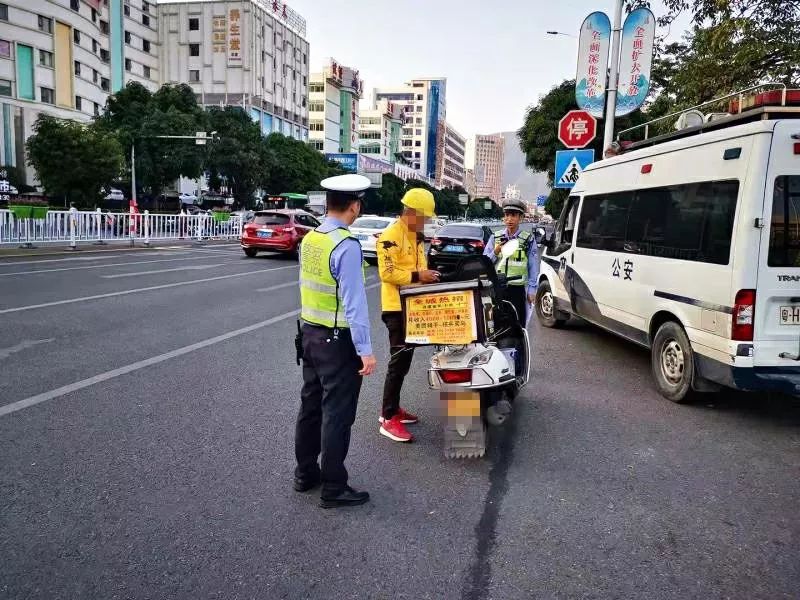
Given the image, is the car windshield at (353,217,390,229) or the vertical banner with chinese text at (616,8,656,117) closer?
the vertical banner with chinese text at (616,8,656,117)

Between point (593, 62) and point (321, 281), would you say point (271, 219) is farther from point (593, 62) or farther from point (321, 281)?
point (321, 281)

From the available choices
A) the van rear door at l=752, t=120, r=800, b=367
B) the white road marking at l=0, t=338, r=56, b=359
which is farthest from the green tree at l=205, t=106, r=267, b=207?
the van rear door at l=752, t=120, r=800, b=367

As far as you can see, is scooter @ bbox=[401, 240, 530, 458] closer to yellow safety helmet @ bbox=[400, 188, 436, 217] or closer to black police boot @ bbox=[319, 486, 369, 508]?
yellow safety helmet @ bbox=[400, 188, 436, 217]

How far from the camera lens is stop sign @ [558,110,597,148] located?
15.0m

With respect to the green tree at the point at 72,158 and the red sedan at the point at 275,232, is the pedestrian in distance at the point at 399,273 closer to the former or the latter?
the red sedan at the point at 275,232

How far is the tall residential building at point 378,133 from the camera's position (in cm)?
13612

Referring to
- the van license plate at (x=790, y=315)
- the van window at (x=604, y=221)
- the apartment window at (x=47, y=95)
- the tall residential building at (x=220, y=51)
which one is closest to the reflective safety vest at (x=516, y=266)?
the van window at (x=604, y=221)

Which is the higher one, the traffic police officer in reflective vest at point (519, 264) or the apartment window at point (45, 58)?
the apartment window at point (45, 58)

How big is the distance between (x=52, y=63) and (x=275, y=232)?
143 ft

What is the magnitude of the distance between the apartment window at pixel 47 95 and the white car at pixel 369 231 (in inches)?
1718

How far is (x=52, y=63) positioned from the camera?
51.5m

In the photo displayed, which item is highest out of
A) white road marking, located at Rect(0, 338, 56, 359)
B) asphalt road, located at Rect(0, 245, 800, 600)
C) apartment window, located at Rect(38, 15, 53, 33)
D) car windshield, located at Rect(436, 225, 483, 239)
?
apartment window, located at Rect(38, 15, 53, 33)

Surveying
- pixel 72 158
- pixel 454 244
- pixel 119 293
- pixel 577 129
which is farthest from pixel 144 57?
pixel 119 293

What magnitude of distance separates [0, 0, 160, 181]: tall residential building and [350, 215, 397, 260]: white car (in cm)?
4017
